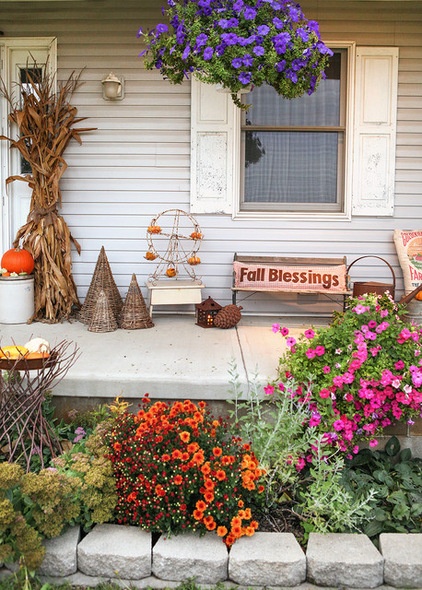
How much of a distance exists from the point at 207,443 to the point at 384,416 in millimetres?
970

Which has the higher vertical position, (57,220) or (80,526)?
(57,220)

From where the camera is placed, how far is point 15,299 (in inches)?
199

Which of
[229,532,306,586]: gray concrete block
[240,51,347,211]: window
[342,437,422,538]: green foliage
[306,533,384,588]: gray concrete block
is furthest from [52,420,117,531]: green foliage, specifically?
[240,51,347,211]: window

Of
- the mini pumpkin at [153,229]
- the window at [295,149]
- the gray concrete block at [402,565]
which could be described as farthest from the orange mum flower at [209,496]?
the window at [295,149]

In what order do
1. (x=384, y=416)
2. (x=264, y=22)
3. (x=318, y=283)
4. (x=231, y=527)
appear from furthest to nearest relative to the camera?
(x=318, y=283) → (x=264, y=22) → (x=384, y=416) → (x=231, y=527)

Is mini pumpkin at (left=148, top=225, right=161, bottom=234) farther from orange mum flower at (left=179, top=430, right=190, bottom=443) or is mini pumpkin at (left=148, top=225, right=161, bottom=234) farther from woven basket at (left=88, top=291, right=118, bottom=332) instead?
orange mum flower at (left=179, top=430, right=190, bottom=443)

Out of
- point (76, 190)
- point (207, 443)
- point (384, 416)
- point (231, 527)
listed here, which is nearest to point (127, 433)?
point (207, 443)

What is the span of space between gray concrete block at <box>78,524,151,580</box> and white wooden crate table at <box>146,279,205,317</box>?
8.82ft

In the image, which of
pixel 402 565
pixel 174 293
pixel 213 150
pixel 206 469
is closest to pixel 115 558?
pixel 206 469

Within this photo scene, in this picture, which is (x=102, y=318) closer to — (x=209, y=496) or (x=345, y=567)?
(x=209, y=496)

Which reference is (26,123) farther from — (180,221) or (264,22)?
(264,22)

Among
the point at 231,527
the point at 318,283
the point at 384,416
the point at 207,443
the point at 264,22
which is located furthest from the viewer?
the point at 318,283

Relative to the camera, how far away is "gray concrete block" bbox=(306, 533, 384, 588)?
2.39 m

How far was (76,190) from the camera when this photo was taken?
17.9 ft
